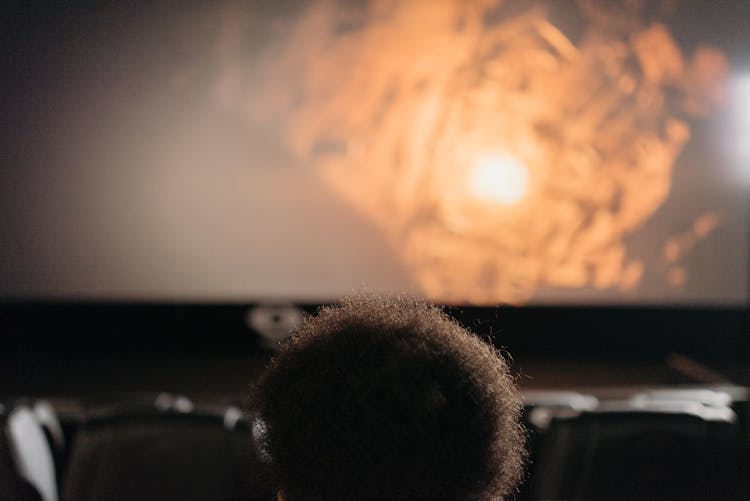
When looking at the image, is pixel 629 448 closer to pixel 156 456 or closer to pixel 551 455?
pixel 551 455

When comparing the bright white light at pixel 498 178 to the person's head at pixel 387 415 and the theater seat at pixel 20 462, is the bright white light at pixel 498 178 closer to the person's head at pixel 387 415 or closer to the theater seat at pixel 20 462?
the theater seat at pixel 20 462

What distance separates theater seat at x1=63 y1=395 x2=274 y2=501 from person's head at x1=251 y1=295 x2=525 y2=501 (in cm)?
78

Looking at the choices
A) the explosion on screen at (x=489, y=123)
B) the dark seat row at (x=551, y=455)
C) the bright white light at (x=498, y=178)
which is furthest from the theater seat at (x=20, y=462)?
the bright white light at (x=498, y=178)

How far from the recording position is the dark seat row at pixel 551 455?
1.48m

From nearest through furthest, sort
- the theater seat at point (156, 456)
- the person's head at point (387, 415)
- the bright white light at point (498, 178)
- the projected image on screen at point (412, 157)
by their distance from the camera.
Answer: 1. the person's head at point (387, 415)
2. the theater seat at point (156, 456)
3. the projected image on screen at point (412, 157)
4. the bright white light at point (498, 178)

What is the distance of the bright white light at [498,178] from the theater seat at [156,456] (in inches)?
120

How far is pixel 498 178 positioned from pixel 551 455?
10.1ft

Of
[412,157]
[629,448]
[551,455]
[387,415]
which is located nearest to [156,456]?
[551,455]

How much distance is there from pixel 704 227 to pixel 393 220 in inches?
64.6

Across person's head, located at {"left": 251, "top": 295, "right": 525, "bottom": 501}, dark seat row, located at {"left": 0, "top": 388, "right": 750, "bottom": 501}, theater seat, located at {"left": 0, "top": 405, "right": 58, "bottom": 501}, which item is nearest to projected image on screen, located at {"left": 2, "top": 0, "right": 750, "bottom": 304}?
theater seat, located at {"left": 0, "top": 405, "right": 58, "bottom": 501}

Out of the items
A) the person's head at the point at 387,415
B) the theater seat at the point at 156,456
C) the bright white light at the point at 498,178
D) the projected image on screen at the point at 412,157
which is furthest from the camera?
the bright white light at the point at 498,178

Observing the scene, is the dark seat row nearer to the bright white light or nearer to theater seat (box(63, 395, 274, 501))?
theater seat (box(63, 395, 274, 501))

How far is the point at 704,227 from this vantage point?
4539 millimetres

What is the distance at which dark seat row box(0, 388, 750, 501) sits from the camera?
148 centimetres
